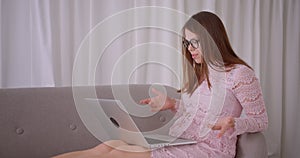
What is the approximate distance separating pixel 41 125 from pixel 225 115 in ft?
2.87

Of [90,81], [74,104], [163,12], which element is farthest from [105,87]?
[163,12]

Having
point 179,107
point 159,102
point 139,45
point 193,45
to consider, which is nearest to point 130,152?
point 159,102

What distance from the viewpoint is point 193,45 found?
163 cm

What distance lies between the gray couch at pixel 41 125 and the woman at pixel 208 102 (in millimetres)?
137

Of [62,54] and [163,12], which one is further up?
[163,12]

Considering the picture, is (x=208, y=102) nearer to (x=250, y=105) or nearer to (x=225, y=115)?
(x=225, y=115)

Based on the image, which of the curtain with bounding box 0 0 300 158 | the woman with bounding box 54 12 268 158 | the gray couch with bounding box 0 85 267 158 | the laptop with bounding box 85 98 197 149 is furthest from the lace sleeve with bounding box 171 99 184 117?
the curtain with bounding box 0 0 300 158

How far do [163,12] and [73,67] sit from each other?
74cm

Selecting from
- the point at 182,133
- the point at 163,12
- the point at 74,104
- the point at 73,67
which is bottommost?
A: the point at 182,133

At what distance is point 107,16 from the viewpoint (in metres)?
2.47

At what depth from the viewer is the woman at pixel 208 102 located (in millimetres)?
1470

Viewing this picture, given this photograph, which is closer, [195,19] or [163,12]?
[195,19]

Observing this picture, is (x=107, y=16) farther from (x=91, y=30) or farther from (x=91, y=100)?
(x=91, y=100)

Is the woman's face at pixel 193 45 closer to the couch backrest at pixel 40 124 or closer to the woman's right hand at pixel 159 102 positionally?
the woman's right hand at pixel 159 102
